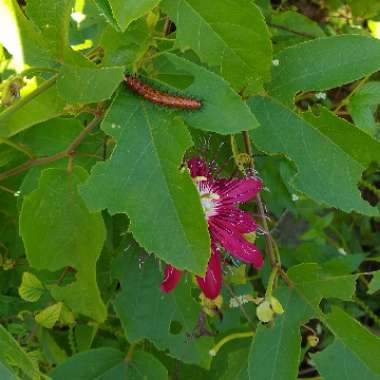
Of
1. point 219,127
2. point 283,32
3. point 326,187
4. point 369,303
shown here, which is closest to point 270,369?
point 326,187

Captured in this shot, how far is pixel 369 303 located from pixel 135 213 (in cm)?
138

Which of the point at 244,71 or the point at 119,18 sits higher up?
the point at 119,18

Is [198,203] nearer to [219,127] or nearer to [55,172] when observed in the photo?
[219,127]

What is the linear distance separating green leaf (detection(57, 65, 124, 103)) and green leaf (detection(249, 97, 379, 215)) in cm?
28

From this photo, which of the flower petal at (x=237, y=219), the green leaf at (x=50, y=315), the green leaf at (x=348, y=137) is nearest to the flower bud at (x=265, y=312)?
the flower petal at (x=237, y=219)

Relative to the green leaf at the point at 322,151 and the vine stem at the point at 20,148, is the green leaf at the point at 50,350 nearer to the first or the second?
the vine stem at the point at 20,148

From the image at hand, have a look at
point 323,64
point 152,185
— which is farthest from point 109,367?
point 323,64

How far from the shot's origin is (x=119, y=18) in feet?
2.57

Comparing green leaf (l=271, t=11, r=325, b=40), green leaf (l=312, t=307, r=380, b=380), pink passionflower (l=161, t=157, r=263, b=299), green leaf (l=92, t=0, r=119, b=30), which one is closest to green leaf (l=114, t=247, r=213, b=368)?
pink passionflower (l=161, t=157, r=263, b=299)

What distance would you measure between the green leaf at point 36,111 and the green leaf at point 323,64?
32 cm

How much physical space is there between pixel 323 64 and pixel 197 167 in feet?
0.75

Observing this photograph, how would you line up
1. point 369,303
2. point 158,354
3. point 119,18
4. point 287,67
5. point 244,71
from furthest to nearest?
1. point 369,303
2. point 158,354
3. point 287,67
4. point 244,71
5. point 119,18

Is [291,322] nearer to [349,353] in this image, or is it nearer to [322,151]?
[349,353]

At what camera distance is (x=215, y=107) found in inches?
34.3
